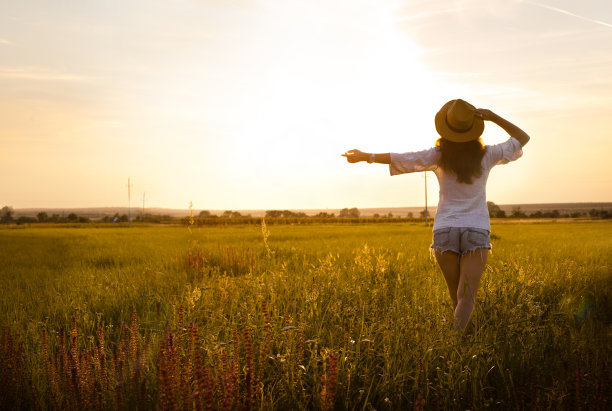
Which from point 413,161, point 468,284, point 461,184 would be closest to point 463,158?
point 461,184

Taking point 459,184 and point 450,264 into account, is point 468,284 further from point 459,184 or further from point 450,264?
point 459,184

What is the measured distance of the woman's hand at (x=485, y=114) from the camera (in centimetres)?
485

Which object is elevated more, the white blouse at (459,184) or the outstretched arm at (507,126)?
the outstretched arm at (507,126)

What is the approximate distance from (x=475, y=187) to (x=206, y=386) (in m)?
3.51

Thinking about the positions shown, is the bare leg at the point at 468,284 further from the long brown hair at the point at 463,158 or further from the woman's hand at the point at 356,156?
the woman's hand at the point at 356,156

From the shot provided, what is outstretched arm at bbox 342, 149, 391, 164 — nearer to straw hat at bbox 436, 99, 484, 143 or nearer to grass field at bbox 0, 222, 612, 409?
straw hat at bbox 436, 99, 484, 143

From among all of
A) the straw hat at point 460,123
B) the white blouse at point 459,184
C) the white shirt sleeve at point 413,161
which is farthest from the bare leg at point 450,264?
the straw hat at point 460,123

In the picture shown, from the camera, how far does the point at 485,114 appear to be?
4.89m

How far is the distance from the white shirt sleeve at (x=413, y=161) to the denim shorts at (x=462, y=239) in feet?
2.30

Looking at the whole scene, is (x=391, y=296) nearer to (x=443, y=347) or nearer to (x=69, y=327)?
(x=443, y=347)

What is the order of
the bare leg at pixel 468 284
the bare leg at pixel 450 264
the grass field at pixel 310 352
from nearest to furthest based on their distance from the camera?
the grass field at pixel 310 352, the bare leg at pixel 468 284, the bare leg at pixel 450 264

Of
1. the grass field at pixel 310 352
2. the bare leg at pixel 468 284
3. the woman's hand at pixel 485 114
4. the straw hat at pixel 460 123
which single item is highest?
the woman's hand at pixel 485 114

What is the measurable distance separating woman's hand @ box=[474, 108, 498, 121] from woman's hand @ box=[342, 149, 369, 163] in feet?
4.05

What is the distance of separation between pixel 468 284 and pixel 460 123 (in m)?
1.64
